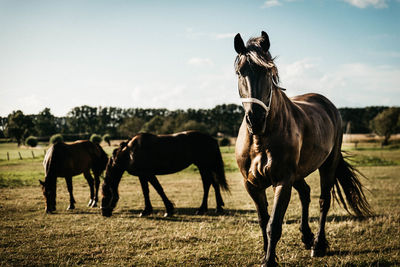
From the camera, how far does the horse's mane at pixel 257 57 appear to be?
114 inches

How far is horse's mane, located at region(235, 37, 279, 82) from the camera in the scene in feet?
9.47

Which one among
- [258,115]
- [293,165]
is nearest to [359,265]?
[293,165]

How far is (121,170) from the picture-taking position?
8.08 m

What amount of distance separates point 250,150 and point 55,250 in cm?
391

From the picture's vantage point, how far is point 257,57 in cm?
291

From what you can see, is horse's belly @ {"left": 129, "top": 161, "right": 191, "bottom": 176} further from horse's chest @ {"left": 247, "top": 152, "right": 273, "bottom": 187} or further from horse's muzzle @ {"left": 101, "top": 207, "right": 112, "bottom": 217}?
horse's chest @ {"left": 247, "top": 152, "right": 273, "bottom": 187}

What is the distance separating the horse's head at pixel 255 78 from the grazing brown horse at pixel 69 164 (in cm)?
707

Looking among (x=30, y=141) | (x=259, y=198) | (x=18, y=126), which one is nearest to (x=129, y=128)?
(x=30, y=141)

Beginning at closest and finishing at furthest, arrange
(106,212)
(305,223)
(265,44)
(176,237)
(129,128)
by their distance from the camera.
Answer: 1. (265,44)
2. (305,223)
3. (176,237)
4. (106,212)
5. (129,128)

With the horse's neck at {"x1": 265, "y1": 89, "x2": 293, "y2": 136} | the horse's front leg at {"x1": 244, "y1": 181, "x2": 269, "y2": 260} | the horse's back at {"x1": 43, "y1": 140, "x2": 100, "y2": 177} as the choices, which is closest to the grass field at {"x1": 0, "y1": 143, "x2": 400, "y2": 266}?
the horse's front leg at {"x1": 244, "y1": 181, "x2": 269, "y2": 260}

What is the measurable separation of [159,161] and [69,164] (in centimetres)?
314

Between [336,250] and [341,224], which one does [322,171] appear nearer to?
[336,250]

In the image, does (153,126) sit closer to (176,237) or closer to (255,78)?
(176,237)

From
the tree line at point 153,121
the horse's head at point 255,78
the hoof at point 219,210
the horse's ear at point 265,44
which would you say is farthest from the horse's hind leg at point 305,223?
the tree line at point 153,121
